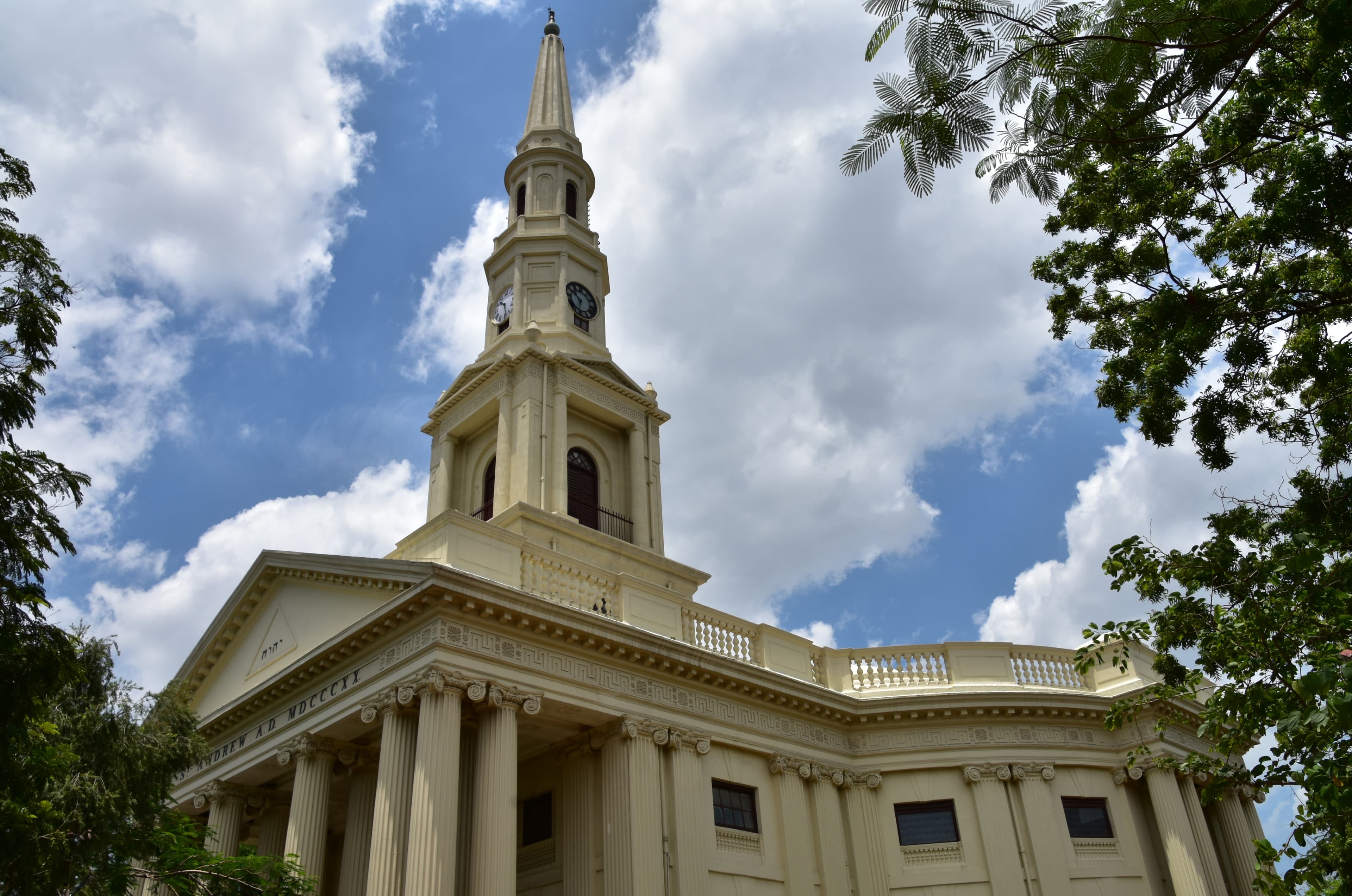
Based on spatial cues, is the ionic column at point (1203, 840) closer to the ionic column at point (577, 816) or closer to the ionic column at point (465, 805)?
the ionic column at point (577, 816)

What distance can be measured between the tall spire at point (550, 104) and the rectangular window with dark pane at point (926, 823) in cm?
2379

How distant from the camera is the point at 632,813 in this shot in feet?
58.5

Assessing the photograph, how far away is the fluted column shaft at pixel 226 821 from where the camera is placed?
20969 mm

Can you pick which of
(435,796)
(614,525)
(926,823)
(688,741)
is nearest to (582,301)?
(614,525)

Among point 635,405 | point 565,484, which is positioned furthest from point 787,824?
point 635,405

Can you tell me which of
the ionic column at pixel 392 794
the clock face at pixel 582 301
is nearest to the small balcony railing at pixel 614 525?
the clock face at pixel 582 301

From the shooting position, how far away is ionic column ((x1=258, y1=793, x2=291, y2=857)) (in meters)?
22.0

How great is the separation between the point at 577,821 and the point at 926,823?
797 centimetres

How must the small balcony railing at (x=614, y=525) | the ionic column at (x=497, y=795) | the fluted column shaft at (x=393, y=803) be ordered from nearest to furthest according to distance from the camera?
the ionic column at (x=497, y=795) → the fluted column shaft at (x=393, y=803) → the small balcony railing at (x=614, y=525)

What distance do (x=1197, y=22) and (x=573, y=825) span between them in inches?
622

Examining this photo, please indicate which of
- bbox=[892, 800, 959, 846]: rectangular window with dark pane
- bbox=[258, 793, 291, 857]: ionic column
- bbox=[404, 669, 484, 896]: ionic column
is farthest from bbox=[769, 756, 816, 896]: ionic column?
bbox=[258, 793, 291, 857]: ionic column

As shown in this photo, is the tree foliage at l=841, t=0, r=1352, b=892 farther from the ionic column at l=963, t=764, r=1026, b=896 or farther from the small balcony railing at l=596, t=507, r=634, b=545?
the small balcony railing at l=596, t=507, r=634, b=545

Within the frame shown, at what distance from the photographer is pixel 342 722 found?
1853 centimetres

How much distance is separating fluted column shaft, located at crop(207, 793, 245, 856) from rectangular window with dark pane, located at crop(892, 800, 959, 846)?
13580 millimetres
